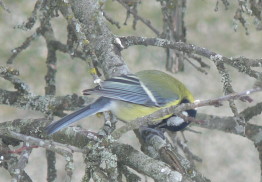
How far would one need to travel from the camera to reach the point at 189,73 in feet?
21.1

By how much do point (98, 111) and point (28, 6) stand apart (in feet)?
14.5

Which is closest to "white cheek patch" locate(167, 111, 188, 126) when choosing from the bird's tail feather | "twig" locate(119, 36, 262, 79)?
→ the bird's tail feather

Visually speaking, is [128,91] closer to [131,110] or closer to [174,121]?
[131,110]

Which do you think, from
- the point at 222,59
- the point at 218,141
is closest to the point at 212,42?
the point at 218,141

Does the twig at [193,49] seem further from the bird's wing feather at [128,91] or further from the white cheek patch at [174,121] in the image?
the white cheek patch at [174,121]

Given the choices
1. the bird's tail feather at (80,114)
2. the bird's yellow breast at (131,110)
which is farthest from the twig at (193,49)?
the bird's yellow breast at (131,110)

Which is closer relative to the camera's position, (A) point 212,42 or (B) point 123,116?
(B) point 123,116

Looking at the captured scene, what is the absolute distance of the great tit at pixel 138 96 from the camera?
2555mm

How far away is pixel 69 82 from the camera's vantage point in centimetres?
619

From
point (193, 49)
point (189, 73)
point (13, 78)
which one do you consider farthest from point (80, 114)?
point (189, 73)

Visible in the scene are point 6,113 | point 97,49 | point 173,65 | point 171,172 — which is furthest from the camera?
point 6,113

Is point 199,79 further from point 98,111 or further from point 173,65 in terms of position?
point 98,111

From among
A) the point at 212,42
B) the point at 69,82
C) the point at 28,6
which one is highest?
the point at 28,6

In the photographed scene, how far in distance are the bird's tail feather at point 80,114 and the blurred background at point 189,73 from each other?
8.91 feet
